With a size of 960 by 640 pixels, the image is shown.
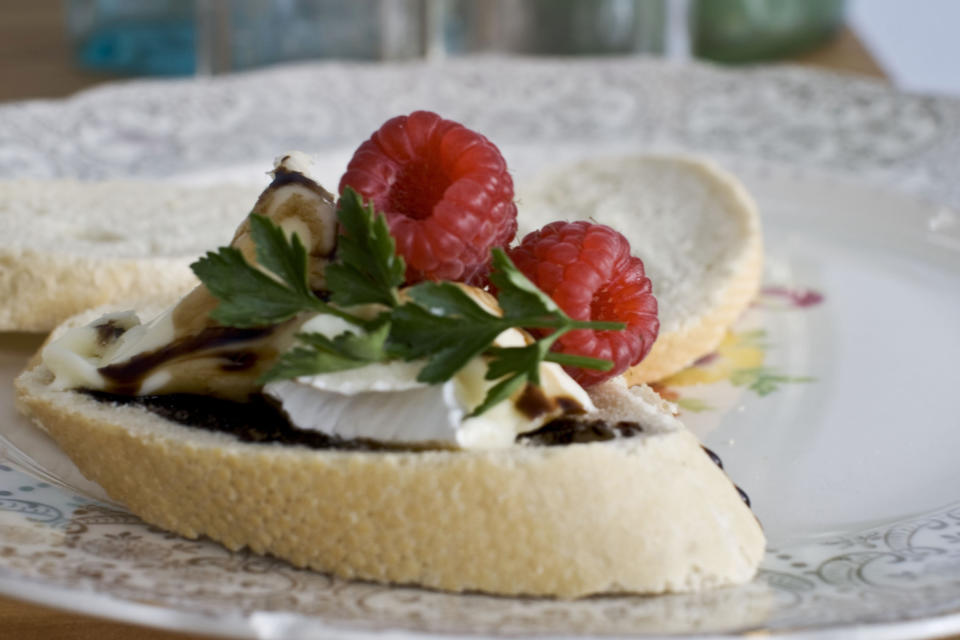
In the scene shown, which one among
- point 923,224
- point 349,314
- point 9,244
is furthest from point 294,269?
point 923,224

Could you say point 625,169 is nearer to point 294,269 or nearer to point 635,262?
point 635,262

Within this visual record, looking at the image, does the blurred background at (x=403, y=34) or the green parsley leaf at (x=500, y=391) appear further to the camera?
the blurred background at (x=403, y=34)

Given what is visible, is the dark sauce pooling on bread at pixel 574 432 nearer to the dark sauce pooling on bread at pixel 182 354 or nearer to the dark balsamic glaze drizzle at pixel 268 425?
the dark balsamic glaze drizzle at pixel 268 425

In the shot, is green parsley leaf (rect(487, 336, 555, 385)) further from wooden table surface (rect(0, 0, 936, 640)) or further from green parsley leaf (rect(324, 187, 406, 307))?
wooden table surface (rect(0, 0, 936, 640))

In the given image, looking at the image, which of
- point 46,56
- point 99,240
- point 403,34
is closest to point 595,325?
point 99,240

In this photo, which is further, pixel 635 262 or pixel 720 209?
pixel 720 209

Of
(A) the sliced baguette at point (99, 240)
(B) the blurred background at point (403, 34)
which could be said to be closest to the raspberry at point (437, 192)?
(A) the sliced baguette at point (99, 240)
